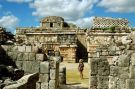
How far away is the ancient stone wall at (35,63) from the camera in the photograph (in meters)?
14.0

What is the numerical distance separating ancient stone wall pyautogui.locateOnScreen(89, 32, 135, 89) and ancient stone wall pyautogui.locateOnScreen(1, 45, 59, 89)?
2043 mm

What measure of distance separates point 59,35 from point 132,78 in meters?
29.2

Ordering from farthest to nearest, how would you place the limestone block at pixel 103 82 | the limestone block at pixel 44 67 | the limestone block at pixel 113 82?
A: the limestone block at pixel 103 82 < the limestone block at pixel 44 67 < the limestone block at pixel 113 82

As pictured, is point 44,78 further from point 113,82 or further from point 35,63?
point 113,82

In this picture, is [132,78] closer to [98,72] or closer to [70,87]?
[98,72]

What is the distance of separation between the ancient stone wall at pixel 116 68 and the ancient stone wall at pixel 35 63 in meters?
2.04

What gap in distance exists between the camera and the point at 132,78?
10.0 meters

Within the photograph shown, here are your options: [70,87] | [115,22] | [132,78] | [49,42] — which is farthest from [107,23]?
[132,78]

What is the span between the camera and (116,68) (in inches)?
447

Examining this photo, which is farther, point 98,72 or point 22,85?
point 98,72

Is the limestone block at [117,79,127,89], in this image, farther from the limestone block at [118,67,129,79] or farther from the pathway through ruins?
the pathway through ruins

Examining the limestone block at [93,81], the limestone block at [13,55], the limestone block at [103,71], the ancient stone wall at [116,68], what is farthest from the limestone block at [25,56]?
the limestone block at [93,81]

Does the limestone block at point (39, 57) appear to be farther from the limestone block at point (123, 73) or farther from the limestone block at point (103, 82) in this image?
the limestone block at point (123, 73)

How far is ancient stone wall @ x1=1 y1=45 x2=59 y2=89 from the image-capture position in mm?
13953
